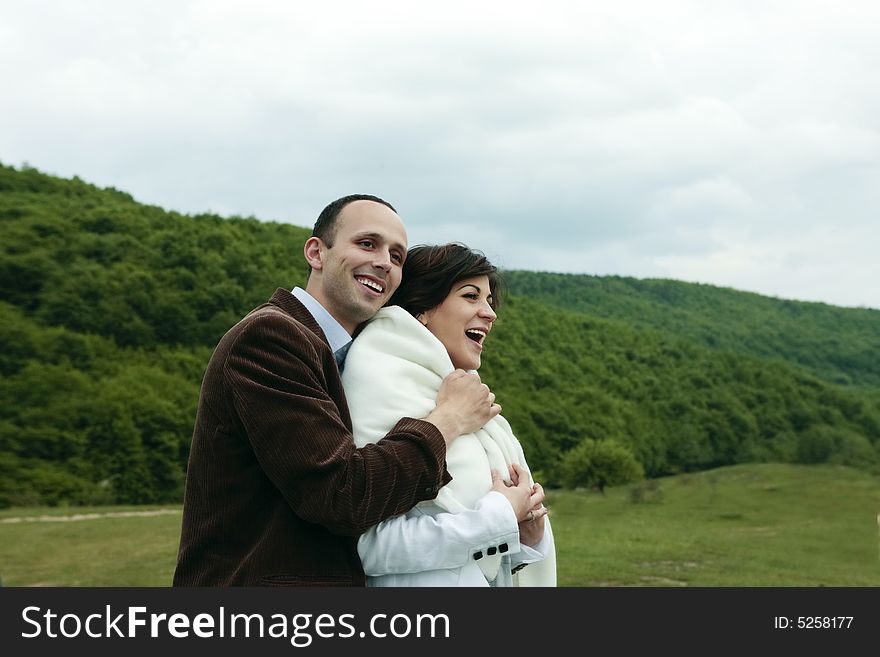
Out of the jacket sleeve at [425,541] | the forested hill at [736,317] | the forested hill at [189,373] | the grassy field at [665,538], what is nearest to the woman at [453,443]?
the jacket sleeve at [425,541]

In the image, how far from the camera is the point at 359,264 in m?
2.45

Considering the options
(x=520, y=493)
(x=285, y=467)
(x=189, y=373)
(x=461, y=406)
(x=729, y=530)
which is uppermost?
(x=189, y=373)

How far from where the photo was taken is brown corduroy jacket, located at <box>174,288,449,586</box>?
2061mm

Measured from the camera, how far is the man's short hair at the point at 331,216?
253 centimetres

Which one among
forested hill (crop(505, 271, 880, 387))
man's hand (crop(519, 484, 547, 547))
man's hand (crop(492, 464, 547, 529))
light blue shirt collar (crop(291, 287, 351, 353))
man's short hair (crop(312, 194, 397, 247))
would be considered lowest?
man's hand (crop(519, 484, 547, 547))

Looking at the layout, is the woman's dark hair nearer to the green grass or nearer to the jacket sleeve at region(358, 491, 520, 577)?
the jacket sleeve at region(358, 491, 520, 577)

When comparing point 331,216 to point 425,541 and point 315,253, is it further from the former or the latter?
point 425,541

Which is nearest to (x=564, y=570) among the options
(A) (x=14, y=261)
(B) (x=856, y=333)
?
(A) (x=14, y=261)

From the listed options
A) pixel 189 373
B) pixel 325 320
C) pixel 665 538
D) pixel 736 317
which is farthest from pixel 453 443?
pixel 736 317

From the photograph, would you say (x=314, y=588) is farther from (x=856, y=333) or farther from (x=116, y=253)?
(x=856, y=333)

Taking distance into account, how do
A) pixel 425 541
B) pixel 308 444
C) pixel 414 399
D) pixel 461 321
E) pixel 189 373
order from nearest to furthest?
pixel 308 444 → pixel 425 541 → pixel 414 399 → pixel 461 321 → pixel 189 373

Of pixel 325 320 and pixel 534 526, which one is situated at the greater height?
pixel 325 320

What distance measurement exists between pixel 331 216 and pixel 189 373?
35.1 m

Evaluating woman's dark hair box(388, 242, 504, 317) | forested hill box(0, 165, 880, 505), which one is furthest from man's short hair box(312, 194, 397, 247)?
forested hill box(0, 165, 880, 505)
